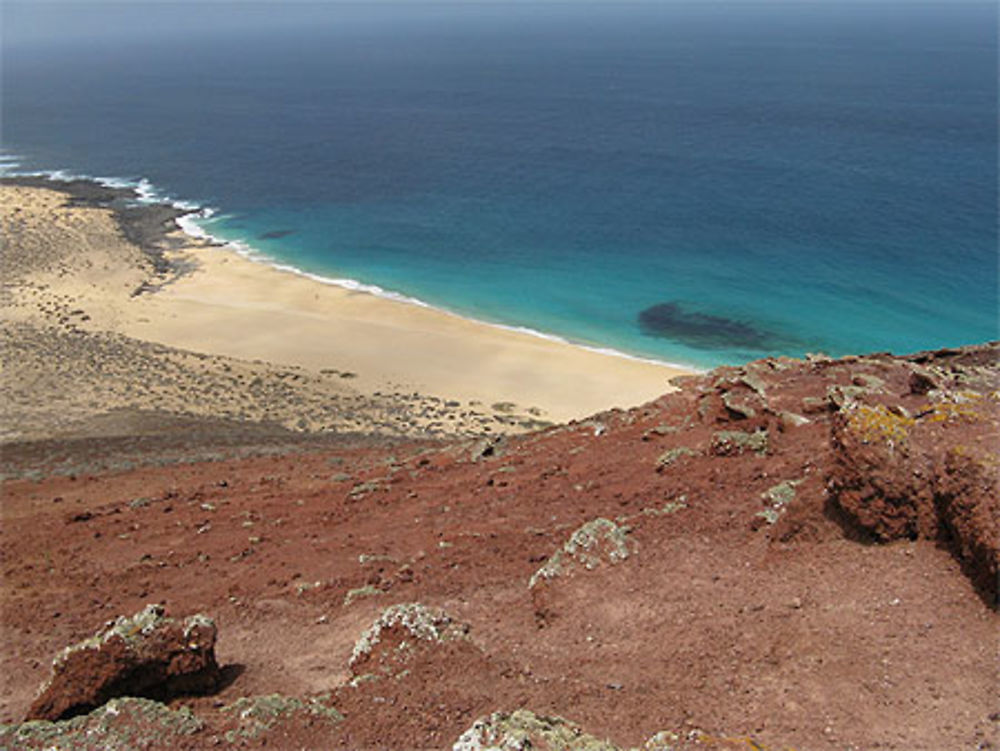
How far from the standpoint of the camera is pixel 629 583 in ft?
37.3

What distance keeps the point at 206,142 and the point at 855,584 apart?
10246cm

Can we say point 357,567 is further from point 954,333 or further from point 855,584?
point 954,333

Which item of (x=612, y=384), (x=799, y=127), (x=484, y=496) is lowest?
(x=612, y=384)

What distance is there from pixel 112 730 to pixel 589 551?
6901 mm

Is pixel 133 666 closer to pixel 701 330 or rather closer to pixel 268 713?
pixel 268 713

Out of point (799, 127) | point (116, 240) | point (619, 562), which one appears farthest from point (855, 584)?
point (799, 127)

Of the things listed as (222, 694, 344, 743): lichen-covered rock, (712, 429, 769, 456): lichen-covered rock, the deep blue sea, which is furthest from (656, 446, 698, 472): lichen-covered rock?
the deep blue sea

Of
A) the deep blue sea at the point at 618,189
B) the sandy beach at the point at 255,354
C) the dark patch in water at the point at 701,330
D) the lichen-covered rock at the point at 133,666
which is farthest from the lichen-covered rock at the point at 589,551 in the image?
the dark patch in water at the point at 701,330

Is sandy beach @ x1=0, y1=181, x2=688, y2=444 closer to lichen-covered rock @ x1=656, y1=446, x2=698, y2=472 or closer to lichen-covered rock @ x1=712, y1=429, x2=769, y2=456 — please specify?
lichen-covered rock @ x1=656, y1=446, x2=698, y2=472

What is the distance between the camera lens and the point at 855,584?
10133mm

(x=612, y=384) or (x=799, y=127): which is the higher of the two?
(x=799, y=127)

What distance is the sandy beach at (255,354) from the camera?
3350 cm

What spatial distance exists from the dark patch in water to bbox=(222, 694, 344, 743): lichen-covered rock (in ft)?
128

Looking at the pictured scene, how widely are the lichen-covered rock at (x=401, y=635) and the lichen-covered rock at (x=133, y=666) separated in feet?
6.70
